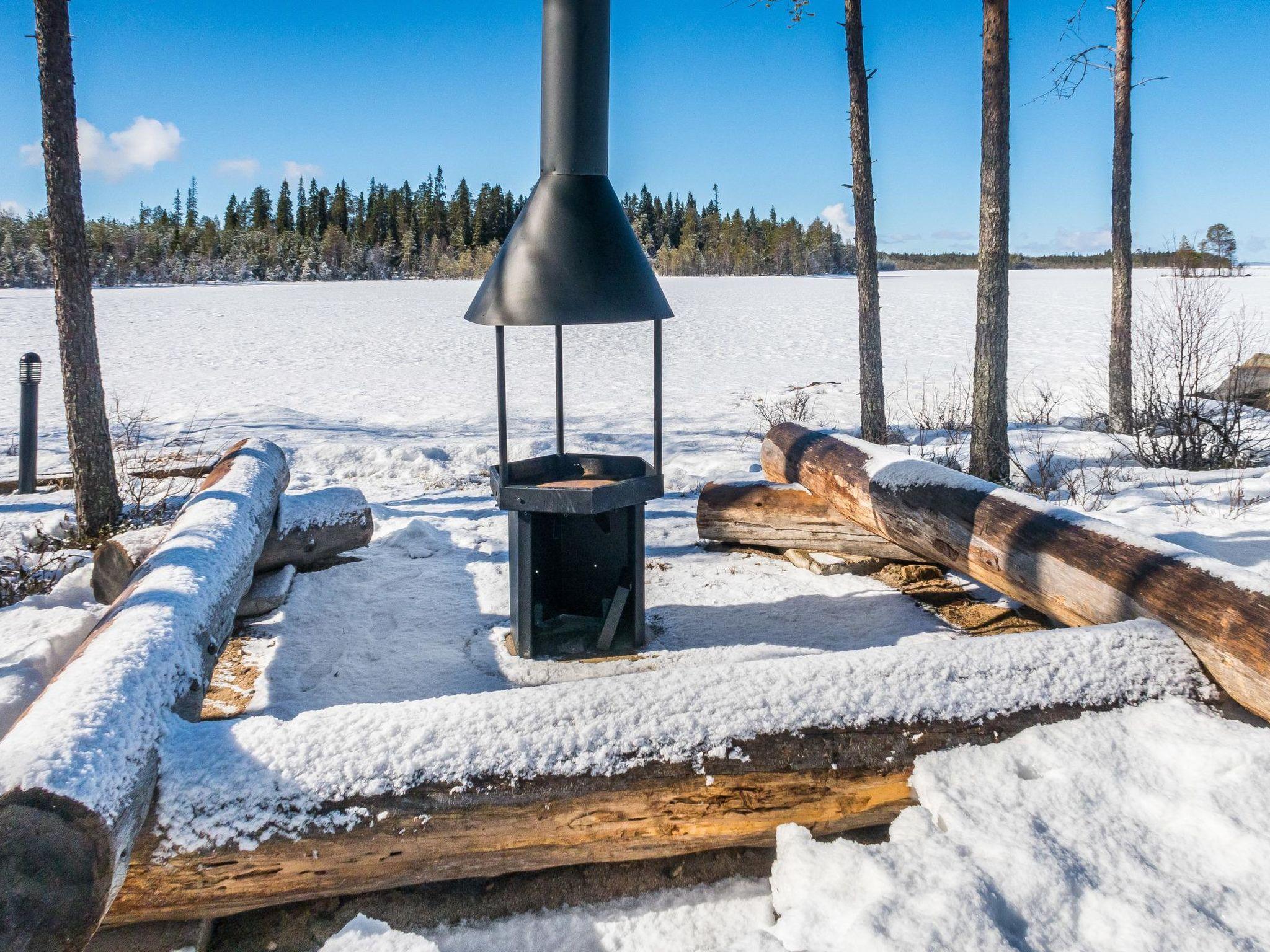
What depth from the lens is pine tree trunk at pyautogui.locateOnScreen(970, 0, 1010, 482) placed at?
22.1 feet

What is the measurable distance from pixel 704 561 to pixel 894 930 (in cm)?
358

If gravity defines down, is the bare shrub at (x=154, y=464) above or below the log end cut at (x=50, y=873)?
above

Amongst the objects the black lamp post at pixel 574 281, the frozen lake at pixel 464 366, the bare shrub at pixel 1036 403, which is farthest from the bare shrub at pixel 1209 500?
the black lamp post at pixel 574 281

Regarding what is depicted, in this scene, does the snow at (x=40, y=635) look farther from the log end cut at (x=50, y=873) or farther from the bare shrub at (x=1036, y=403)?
the bare shrub at (x=1036, y=403)

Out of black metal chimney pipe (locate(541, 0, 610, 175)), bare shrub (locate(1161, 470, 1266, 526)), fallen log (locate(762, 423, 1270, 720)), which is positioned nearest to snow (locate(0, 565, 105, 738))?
black metal chimney pipe (locate(541, 0, 610, 175))

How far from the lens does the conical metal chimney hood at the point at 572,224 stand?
11.3 feet

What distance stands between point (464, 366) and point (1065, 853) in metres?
14.8

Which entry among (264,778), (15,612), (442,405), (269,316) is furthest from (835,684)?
(269,316)

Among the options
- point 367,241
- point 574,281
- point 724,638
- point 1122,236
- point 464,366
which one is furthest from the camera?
point 367,241

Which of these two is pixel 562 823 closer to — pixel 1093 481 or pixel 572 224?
pixel 572 224

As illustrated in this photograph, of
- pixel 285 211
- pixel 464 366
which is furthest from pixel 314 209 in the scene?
pixel 464 366

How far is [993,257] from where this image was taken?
7008 millimetres

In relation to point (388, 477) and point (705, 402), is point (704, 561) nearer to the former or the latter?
→ point (388, 477)

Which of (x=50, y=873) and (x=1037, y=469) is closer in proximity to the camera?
(x=50, y=873)
